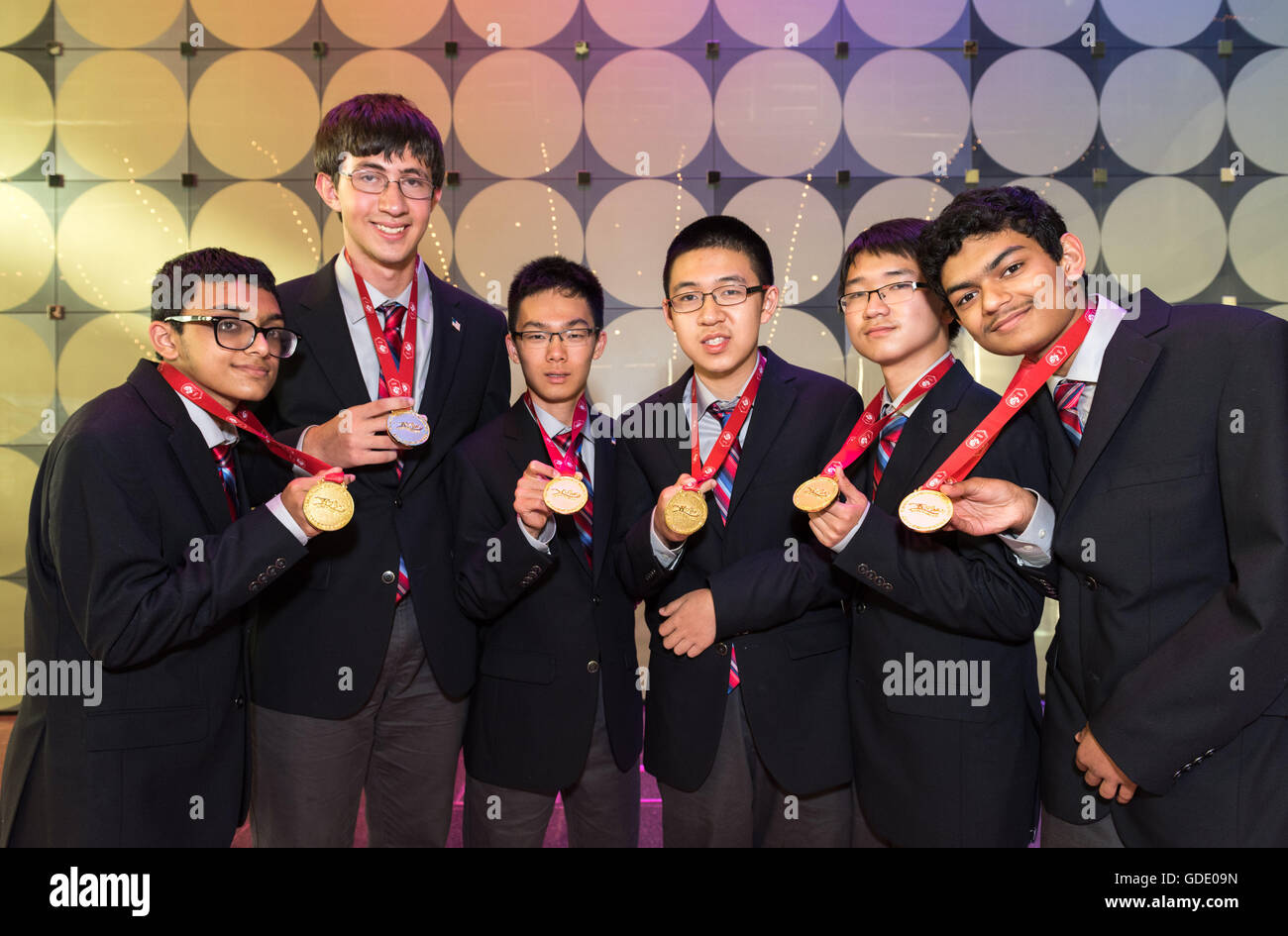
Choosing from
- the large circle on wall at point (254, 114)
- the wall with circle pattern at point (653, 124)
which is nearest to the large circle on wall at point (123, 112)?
the wall with circle pattern at point (653, 124)

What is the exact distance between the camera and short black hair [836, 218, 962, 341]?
7.33 feet

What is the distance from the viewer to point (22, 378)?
4.71m

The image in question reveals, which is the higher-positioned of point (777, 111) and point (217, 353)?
point (777, 111)

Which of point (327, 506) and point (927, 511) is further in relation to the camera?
point (327, 506)

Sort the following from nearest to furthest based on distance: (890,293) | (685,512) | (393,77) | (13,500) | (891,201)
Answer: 1. (685,512)
2. (890,293)
3. (393,77)
4. (891,201)
5. (13,500)

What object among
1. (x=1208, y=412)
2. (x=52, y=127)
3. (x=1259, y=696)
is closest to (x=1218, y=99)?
(x=1208, y=412)

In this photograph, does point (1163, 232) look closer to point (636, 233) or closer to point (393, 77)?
point (636, 233)

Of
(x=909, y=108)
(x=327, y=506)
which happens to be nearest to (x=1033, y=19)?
(x=909, y=108)

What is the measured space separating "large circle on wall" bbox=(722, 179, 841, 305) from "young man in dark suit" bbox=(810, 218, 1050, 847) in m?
2.64

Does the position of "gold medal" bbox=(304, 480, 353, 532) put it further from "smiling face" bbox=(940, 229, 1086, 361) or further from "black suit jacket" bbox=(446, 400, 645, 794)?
"smiling face" bbox=(940, 229, 1086, 361)

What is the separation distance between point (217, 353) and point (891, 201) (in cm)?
376

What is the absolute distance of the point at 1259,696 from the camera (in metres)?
1.61

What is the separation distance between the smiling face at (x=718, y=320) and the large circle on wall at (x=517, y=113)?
2.52 metres

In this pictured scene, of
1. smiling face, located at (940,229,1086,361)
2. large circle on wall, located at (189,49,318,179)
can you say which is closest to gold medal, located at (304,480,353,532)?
smiling face, located at (940,229,1086,361)
